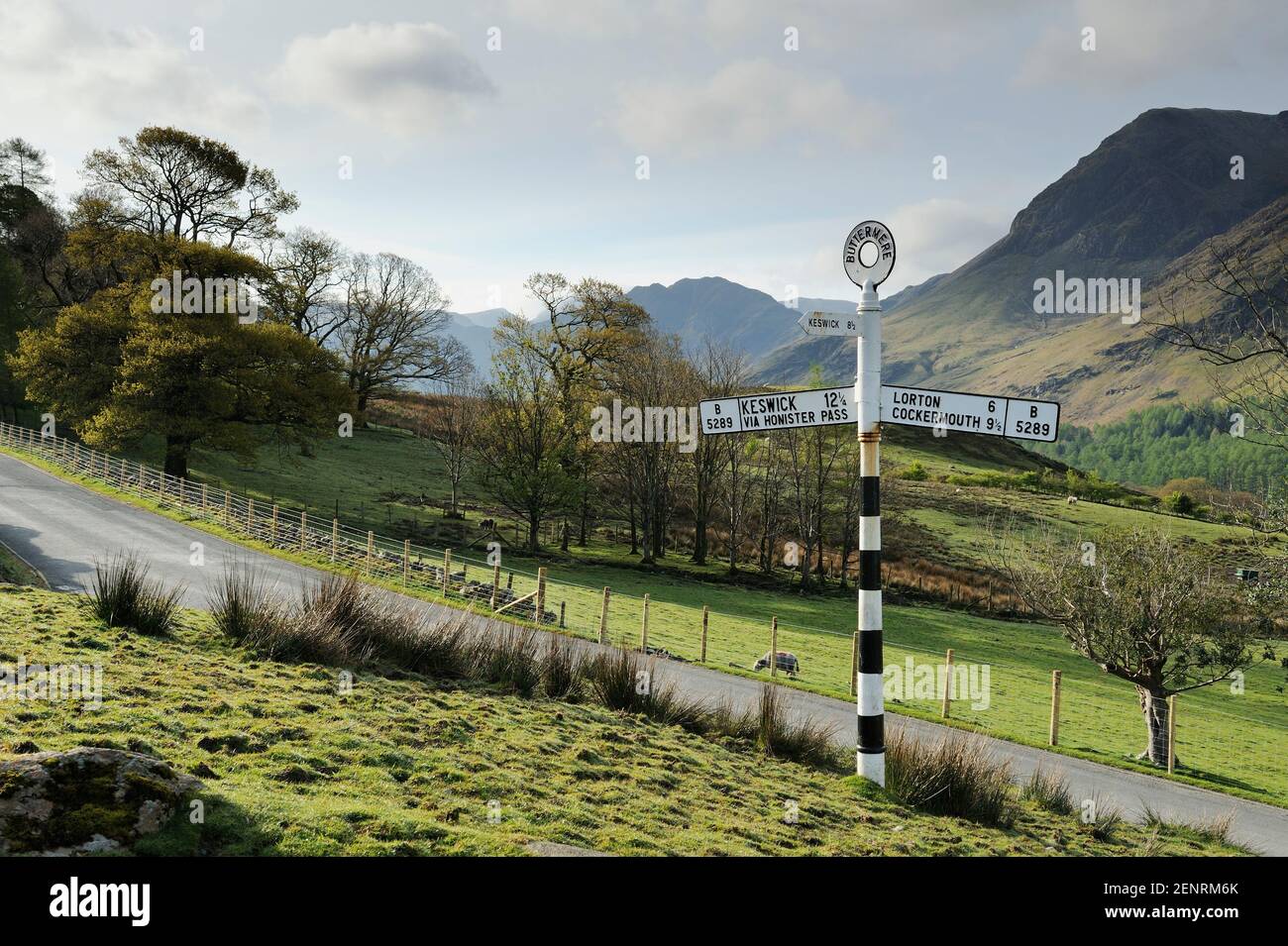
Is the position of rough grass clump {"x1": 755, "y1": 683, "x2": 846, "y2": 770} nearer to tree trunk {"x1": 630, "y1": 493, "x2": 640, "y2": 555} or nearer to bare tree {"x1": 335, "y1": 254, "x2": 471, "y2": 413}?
tree trunk {"x1": 630, "y1": 493, "x2": 640, "y2": 555}

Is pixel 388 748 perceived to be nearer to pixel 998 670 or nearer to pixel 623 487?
pixel 998 670

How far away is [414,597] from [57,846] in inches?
822

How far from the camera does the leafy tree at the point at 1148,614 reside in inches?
809

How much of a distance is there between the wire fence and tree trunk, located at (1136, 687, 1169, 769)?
85 cm

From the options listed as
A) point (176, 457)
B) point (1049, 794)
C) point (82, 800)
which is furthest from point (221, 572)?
point (1049, 794)

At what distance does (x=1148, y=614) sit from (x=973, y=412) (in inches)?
648

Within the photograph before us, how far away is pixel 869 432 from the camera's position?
817 centimetres
